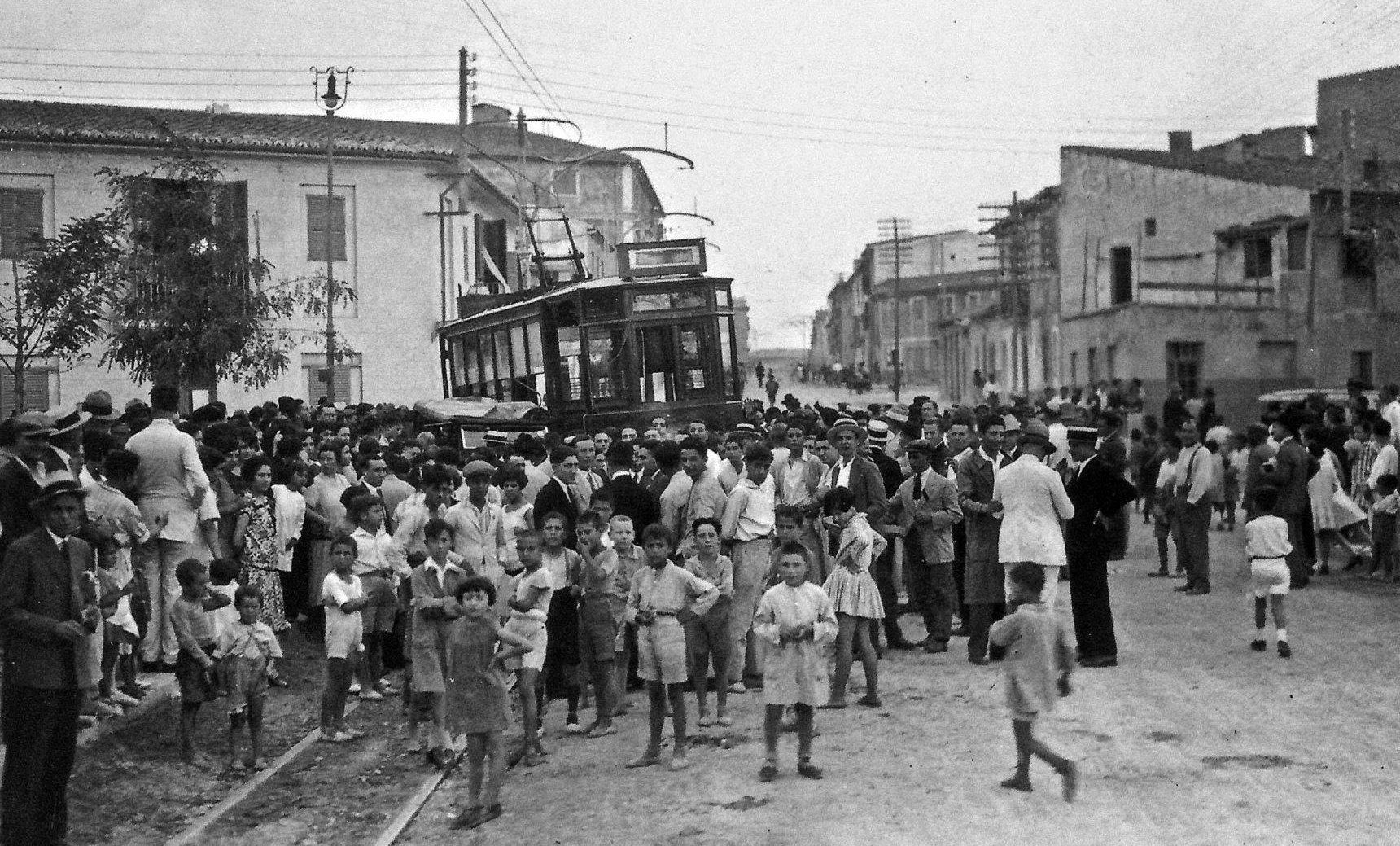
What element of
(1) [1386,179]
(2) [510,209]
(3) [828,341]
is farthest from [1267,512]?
(3) [828,341]

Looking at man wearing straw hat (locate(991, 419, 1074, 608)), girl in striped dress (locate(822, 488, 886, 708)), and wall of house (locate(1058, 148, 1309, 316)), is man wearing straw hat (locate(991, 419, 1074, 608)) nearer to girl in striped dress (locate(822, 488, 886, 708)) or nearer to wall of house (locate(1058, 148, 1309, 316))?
girl in striped dress (locate(822, 488, 886, 708))

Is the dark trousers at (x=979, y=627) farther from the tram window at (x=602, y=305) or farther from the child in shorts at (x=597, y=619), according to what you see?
the tram window at (x=602, y=305)

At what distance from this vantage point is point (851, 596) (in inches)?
452

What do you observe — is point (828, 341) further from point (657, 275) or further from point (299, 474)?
point (299, 474)

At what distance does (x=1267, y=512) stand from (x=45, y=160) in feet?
106

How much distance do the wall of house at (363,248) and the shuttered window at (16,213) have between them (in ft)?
2.55

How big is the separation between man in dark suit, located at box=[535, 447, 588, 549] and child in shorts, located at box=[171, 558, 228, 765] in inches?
92.6

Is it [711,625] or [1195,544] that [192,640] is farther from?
[1195,544]

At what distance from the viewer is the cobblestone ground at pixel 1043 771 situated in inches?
320

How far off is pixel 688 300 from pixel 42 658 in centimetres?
1432

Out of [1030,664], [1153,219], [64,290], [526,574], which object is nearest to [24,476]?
[526,574]

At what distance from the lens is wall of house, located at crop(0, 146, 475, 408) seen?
125ft

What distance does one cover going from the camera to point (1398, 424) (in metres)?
18.7

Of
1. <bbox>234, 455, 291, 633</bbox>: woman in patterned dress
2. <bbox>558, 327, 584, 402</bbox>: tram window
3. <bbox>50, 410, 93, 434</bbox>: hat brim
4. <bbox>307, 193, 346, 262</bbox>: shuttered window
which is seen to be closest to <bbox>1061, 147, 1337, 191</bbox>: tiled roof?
<bbox>307, 193, 346, 262</bbox>: shuttered window
